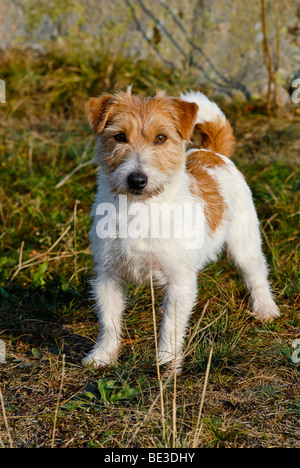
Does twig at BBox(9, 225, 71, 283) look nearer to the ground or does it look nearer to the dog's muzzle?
the ground

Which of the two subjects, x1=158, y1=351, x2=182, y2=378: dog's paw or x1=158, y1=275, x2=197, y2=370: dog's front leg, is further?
x1=158, y1=275, x2=197, y2=370: dog's front leg

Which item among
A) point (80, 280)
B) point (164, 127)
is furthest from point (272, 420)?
point (80, 280)

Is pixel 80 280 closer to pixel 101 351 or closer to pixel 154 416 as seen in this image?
pixel 101 351

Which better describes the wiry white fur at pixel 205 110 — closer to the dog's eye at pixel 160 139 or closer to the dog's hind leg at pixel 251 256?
the dog's hind leg at pixel 251 256

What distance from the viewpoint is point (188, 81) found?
7027mm

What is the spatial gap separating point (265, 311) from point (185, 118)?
1.67 m

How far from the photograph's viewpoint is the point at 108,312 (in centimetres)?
370

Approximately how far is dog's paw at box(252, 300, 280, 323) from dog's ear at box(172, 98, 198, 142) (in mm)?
1498

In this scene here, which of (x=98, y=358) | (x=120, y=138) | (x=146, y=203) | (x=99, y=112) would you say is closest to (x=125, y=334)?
(x=98, y=358)

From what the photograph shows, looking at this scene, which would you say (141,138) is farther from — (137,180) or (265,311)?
(265,311)

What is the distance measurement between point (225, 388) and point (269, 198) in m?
2.78

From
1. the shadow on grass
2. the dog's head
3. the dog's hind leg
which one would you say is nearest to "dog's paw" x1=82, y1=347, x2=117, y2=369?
the shadow on grass

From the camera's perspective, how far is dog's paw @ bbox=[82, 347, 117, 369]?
11.5 feet
